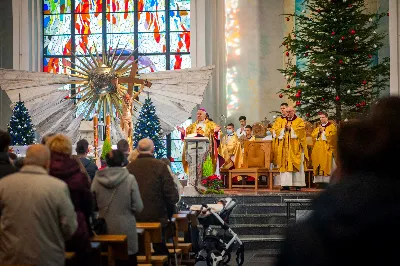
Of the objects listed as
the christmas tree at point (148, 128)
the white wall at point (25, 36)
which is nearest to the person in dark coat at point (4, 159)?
the christmas tree at point (148, 128)

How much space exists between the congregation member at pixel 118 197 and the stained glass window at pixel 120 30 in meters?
15.0

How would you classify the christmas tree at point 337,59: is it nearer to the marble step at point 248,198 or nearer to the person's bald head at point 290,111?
the person's bald head at point 290,111

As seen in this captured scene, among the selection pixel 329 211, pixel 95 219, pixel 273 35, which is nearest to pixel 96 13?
pixel 273 35

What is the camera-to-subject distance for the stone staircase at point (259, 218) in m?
14.0

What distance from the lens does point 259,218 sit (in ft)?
48.6

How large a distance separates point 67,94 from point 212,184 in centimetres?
767

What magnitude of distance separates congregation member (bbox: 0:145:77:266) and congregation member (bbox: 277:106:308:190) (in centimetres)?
1201

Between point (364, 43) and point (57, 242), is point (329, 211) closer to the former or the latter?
point (57, 242)

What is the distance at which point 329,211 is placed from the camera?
1.76 metres

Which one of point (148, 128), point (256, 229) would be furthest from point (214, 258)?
point (148, 128)

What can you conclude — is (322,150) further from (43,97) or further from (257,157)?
(43,97)

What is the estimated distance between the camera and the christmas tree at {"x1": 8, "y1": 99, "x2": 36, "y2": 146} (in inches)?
747

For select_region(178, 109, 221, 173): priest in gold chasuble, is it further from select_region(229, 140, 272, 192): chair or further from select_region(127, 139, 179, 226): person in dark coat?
select_region(127, 139, 179, 226): person in dark coat

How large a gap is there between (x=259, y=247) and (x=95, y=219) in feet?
21.7
